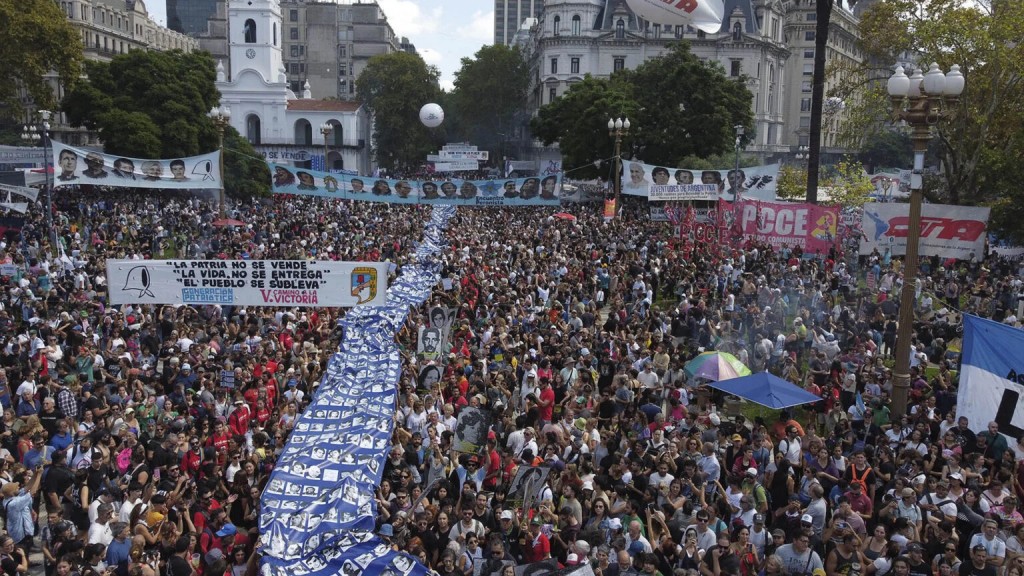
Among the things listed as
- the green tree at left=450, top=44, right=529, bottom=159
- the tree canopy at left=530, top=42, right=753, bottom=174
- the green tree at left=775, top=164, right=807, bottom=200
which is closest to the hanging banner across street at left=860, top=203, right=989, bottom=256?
the green tree at left=775, top=164, right=807, bottom=200

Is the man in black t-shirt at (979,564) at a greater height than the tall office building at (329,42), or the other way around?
the tall office building at (329,42)

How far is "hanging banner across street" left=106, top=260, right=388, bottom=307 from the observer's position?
45.7 ft

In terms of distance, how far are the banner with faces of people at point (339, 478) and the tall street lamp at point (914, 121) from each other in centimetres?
686

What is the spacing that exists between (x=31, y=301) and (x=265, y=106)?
5873 cm

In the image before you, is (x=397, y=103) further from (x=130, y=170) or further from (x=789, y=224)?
(x=789, y=224)

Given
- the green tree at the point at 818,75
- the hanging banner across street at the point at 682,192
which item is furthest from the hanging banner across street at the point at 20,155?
the green tree at the point at 818,75

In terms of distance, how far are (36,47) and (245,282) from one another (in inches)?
1506

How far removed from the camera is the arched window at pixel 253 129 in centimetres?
7306

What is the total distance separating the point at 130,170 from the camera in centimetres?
2692

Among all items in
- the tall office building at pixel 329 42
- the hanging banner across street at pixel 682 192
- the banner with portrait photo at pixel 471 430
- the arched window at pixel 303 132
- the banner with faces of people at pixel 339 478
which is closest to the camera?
the banner with faces of people at pixel 339 478

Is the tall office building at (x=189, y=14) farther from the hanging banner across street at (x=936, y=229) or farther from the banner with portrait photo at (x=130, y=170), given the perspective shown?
the hanging banner across street at (x=936, y=229)

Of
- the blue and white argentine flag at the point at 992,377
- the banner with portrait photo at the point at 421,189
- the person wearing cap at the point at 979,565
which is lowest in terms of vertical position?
the person wearing cap at the point at 979,565

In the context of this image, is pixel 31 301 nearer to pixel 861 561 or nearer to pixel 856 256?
pixel 861 561

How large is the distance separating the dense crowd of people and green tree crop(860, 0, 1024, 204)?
6786 mm
